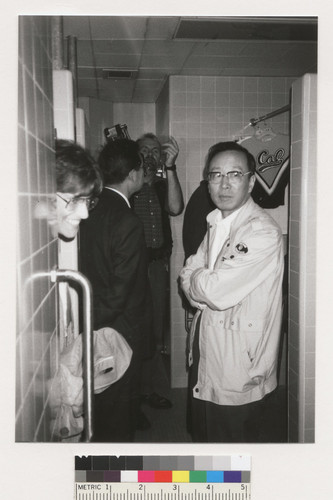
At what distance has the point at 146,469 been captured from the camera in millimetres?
1229

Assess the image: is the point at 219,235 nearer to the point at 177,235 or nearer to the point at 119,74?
the point at 177,235

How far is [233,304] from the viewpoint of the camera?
122 centimetres

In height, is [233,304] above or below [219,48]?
below

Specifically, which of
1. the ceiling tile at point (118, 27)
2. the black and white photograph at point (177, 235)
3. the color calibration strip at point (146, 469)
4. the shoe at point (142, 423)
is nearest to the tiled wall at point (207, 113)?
the black and white photograph at point (177, 235)

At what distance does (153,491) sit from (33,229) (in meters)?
0.71

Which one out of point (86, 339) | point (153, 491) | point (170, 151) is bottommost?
point (153, 491)

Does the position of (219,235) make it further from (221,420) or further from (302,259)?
(221,420)

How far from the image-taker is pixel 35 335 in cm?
109

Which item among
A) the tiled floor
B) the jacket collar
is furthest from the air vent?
the tiled floor

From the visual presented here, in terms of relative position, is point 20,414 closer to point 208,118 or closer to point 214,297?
point 214,297

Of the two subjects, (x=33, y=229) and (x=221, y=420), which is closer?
(x=33, y=229)

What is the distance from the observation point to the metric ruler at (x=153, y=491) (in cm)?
123

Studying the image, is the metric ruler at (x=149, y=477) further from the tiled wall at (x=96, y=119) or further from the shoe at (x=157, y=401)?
the tiled wall at (x=96, y=119)

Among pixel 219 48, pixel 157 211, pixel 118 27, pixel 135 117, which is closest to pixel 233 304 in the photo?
pixel 157 211
